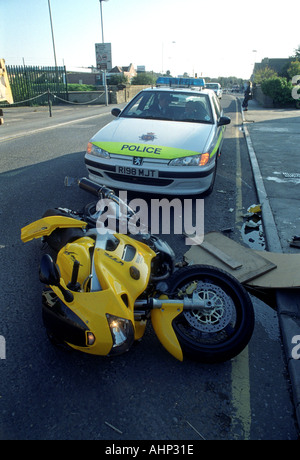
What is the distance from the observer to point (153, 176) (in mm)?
4547

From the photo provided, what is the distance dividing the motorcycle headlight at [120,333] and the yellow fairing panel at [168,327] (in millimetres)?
306

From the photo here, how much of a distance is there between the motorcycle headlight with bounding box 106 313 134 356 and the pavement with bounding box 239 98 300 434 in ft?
3.94

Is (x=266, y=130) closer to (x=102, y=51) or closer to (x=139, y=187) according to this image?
(x=139, y=187)

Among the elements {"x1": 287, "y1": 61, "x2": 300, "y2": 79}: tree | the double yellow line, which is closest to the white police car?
the double yellow line

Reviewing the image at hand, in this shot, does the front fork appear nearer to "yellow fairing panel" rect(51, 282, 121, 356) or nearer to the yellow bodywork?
the yellow bodywork

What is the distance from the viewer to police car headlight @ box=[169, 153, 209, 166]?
4574 millimetres

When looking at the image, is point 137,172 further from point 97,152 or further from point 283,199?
point 283,199

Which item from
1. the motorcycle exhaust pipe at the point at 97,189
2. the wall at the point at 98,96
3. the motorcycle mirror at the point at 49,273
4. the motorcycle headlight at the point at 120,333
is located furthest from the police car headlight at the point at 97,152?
the wall at the point at 98,96

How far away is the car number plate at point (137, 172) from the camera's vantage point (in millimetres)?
4531

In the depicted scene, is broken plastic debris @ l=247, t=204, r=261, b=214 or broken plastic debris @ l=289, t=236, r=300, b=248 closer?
broken plastic debris @ l=289, t=236, r=300, b=248

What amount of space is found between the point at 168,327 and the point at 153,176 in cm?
261

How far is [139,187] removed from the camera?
4.71 m
